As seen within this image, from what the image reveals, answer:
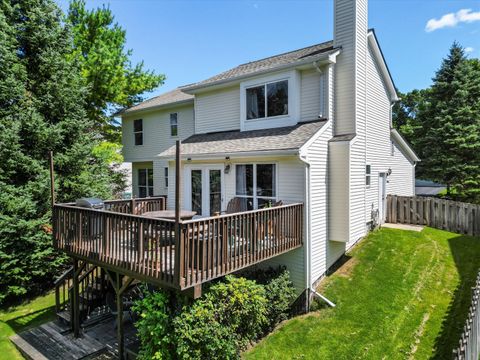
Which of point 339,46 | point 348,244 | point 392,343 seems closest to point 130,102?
point 339,46

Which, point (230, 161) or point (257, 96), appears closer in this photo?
point (230, 161)

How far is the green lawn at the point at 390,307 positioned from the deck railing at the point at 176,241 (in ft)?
7.00

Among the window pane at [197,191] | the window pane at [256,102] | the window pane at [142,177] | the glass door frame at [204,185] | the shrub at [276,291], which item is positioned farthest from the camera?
the window pane at [142,177]

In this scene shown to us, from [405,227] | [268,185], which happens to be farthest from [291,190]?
[405,227]

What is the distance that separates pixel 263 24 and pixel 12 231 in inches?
540

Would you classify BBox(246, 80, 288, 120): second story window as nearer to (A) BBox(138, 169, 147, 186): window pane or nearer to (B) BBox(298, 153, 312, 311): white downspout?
(B) BBox(298, 153, 312, 311): white downspout

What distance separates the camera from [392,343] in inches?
269

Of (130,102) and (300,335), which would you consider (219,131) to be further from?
(130,102)

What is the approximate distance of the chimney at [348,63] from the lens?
1010 centimetres

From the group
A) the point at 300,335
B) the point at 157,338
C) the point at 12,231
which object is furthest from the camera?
the point at 12,231

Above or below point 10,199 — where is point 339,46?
above

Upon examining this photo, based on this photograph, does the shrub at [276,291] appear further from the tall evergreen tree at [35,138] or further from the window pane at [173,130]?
the window pane at [173,130]

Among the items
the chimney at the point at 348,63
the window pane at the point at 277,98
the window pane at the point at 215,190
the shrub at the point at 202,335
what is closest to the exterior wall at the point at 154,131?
the window pane at the point at 215,190

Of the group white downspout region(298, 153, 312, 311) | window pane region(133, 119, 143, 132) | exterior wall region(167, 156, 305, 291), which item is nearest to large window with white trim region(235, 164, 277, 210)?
exterior wall region(167, 156, 305, 291)
